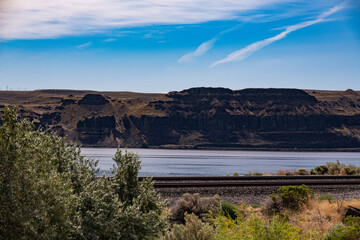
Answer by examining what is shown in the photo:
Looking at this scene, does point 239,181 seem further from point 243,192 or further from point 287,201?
point 287,201

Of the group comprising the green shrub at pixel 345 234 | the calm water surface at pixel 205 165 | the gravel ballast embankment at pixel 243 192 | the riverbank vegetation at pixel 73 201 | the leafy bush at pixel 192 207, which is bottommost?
the calm water surface at pixel 205 165

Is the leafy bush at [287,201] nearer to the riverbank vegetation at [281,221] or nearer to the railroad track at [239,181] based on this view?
the riverbank vegetation at [281,221]

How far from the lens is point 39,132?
810cm

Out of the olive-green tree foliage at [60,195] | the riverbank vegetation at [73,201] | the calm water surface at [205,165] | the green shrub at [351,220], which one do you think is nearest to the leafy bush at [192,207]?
the green shrub at [351,220]

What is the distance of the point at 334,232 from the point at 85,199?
19.5 feet

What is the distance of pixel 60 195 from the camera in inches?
274

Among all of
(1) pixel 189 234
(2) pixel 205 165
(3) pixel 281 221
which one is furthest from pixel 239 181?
(2) pixel 205 165

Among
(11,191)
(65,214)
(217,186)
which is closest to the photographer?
(11,191)

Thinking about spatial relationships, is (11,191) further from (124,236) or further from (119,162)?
(119,162)

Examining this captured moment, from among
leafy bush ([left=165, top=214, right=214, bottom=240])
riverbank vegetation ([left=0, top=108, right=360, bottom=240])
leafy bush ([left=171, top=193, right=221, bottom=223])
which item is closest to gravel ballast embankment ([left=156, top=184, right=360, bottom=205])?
leafy bush ([left=171, top=193, right=221, bottom=223])

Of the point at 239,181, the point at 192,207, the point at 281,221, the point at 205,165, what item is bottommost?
the point at 205,165

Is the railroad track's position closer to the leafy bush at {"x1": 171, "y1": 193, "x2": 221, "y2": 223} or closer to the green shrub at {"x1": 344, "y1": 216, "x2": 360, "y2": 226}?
the leafy bush at {"x1": 171, "y1": 193, "x2": 221, "y2": 223}

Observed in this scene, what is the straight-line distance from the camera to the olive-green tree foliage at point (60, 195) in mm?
6508

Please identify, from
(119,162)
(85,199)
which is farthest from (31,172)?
(119,162)
